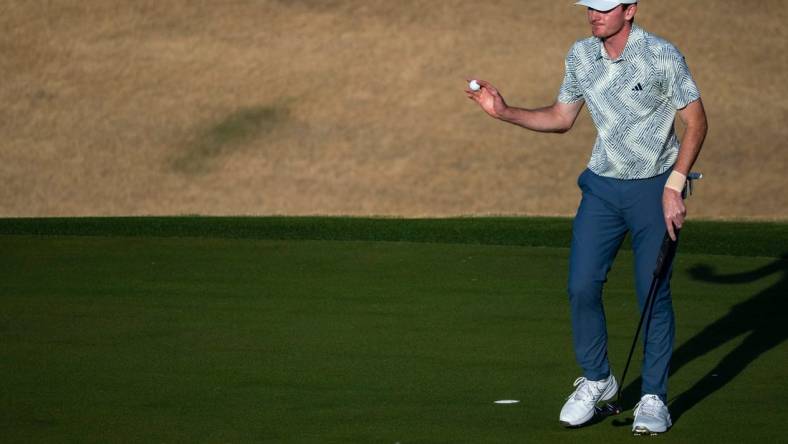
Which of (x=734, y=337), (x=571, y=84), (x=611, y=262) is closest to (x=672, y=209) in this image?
(x=611, y=262)

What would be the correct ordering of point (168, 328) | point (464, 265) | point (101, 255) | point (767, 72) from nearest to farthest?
point (168, 328), point (464, 265), point (101, 255), point (767, 72)

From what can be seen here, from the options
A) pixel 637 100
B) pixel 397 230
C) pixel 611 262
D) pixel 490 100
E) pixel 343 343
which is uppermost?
pixel 637 100

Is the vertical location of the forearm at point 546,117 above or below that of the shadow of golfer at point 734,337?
above

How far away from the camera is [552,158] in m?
20.6

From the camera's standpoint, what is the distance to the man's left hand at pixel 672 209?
5.74 metres

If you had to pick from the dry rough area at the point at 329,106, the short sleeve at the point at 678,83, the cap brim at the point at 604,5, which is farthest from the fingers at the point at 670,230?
the dry rough area at the point at 329,106

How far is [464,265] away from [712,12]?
1399cm

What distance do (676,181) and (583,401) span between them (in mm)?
926

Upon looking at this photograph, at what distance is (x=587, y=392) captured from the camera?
5953 mm

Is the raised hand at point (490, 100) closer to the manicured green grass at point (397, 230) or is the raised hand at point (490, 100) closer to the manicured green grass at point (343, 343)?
the manicured green grass at point (343, 343)

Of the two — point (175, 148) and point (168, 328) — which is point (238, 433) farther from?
point (175, 148)

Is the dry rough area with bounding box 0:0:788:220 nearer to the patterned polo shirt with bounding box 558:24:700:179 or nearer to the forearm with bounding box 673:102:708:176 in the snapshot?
the patterned polo shirt with bounding box 558:24:700:179

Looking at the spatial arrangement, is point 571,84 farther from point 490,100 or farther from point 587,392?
point 587,392

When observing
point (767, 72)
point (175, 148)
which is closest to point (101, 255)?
point (175, 148)
